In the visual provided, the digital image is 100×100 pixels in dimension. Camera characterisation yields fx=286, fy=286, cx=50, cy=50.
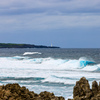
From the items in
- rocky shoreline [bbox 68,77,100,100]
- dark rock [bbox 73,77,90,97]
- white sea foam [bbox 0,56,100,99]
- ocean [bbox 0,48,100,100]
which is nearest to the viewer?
rocky shoreline [bbox 68,77,100,100]

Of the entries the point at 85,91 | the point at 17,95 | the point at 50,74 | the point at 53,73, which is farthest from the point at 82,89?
the point at 53,73

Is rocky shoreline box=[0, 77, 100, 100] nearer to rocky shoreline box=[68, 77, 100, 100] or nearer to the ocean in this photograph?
rocky shoreline box=[68, 77, 100, 100]

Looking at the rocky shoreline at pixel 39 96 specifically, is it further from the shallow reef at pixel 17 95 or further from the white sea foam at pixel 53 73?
the white sea foam at pixel 53 73

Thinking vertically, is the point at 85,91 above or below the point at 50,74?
above

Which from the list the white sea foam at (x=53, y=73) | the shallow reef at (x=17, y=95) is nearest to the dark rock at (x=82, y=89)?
the shallow reef at (x=17, y=95)

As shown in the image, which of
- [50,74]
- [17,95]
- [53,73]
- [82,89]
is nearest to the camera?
[17,95]

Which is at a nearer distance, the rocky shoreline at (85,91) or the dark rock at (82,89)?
the rocky shoreline at (85,91)

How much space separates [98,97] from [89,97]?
0.49 meters

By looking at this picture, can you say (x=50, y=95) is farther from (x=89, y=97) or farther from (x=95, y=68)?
(x=95, y=68)

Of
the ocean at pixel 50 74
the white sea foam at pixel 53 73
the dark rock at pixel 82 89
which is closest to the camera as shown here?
the dark rock at pixel 82 89

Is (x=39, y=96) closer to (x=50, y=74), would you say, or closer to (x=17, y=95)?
(x=17, y=95)

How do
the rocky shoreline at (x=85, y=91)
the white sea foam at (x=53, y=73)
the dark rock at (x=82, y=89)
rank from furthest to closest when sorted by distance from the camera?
1. the white sea foam at (x=53, y=73)
2. the dark rock at (x=82, y=89)
3. the rocky shoreline at (x=85, y=91)

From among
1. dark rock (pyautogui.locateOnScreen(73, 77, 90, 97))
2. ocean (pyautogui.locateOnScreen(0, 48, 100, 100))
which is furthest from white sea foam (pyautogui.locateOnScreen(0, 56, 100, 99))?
dark rock (pyautogui.locateOnScreen(73, 77, 90, 97))

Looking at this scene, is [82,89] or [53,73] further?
[53,73]
